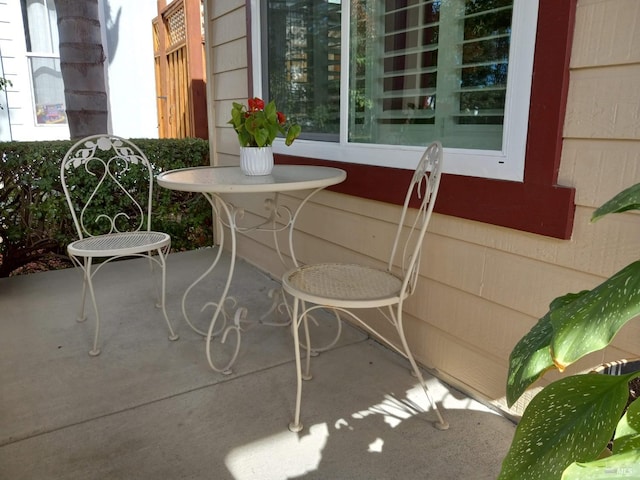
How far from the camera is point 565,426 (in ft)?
2.57

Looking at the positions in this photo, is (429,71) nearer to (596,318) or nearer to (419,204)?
(419,204)

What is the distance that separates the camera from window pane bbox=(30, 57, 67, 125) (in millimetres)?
5195

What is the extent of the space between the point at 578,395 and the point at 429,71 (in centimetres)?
140

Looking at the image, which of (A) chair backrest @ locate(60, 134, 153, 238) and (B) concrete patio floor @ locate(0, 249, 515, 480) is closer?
(B) concrete patio floor @ locate(0, 249, 515, 480)

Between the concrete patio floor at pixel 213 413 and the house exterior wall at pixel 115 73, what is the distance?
368cm

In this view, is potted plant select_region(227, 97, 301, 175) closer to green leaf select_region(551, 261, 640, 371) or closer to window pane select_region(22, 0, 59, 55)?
green leaf select_region(551, 261, 640, 371)

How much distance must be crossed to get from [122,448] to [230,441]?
331mm

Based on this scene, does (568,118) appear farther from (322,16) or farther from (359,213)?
(322,16)

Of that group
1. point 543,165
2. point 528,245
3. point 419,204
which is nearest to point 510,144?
point 543,165

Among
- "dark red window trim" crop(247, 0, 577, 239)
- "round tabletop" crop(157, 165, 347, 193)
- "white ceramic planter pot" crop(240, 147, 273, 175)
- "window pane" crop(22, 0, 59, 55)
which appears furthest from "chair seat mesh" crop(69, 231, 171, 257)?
"window pane" crop(22, 0, 59, 55)

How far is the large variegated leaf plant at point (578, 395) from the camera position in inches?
26.8

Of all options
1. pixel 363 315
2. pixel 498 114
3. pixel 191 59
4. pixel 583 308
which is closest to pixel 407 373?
pixel 363 315

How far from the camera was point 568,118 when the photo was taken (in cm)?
136

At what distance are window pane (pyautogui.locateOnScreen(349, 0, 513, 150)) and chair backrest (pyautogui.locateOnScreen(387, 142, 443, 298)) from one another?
0.60 ft
